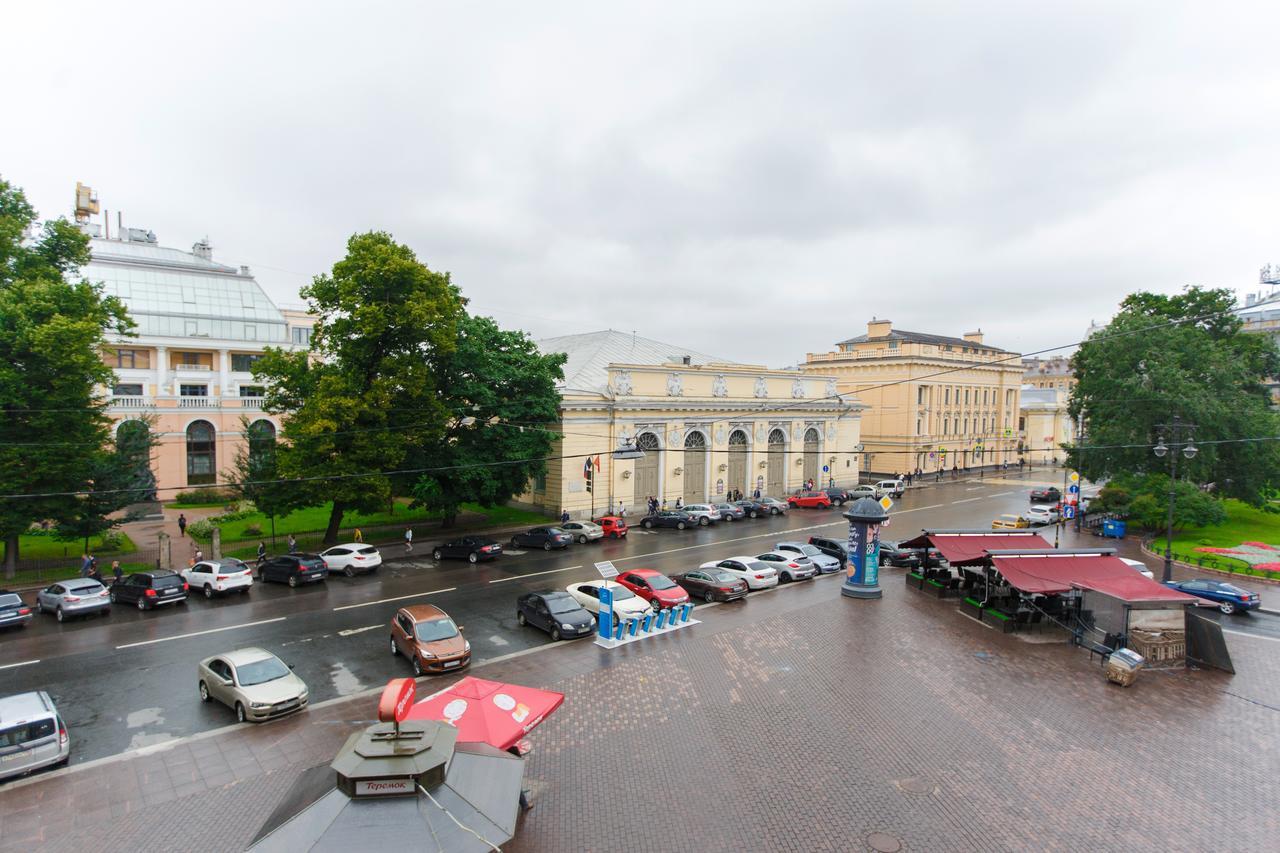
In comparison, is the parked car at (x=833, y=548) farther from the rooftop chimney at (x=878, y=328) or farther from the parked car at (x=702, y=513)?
the rooftop chimney at (x=878, y=328)

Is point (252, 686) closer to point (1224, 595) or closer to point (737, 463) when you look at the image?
point (1224, 595)

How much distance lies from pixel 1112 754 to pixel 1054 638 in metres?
7.83

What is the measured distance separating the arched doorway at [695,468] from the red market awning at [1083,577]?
26.6 metres

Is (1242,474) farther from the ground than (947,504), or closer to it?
farther from the ground

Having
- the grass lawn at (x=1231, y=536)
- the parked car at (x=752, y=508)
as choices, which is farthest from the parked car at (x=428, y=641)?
the grass lawn at (x=1231, y=536)

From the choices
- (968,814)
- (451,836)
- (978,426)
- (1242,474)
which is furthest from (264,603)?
(978,426)

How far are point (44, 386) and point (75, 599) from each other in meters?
9.37

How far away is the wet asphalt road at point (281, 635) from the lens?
604 inches

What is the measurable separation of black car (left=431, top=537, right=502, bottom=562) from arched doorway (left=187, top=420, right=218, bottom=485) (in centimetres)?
2742

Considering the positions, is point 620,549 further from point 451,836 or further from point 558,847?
point 451,836

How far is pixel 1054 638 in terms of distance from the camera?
66.1 ft

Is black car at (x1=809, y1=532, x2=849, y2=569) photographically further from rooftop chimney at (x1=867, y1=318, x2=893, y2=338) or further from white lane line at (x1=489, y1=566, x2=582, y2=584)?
rooftop chimney at (x1=867, y1=318, x2=893, y2=338)

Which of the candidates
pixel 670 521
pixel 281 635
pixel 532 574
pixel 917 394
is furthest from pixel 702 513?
pixel 917 394

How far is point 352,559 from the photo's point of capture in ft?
93.6
